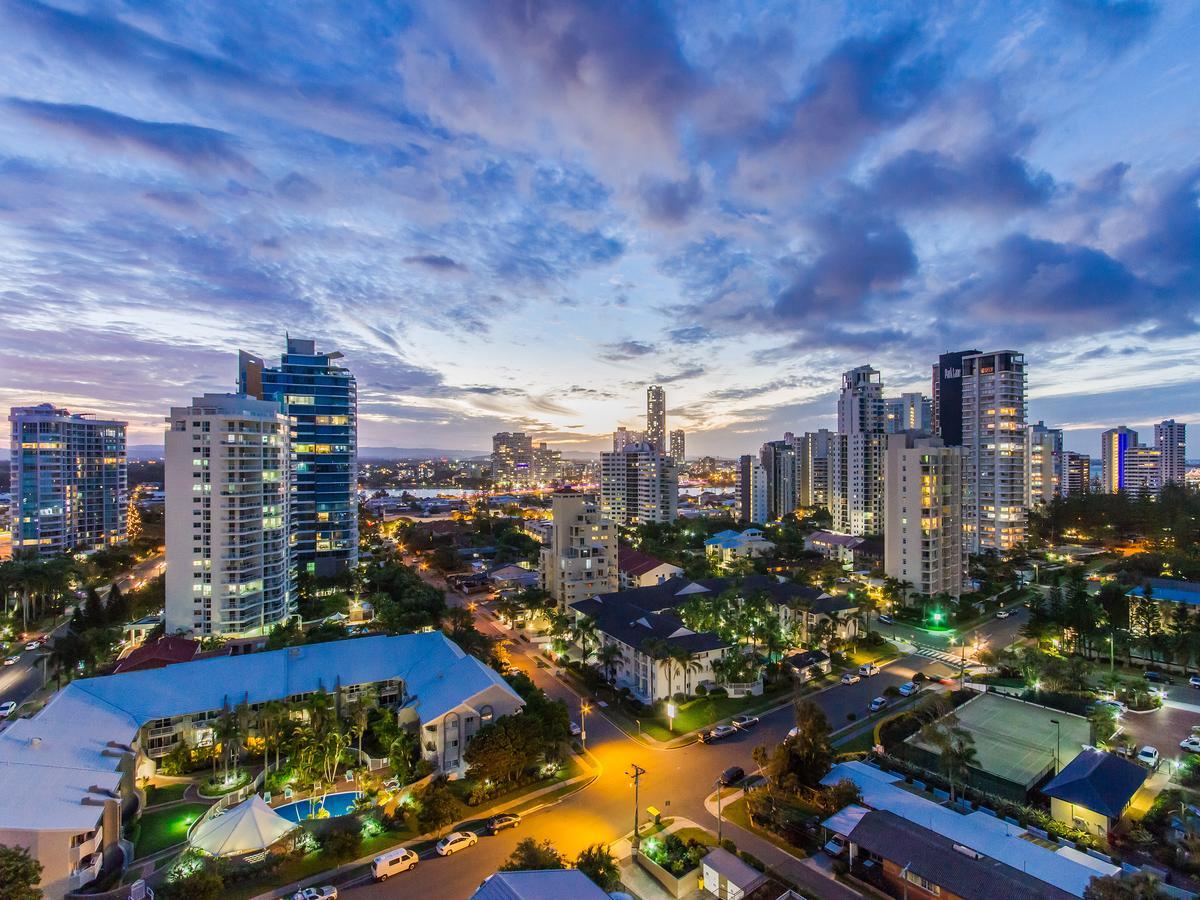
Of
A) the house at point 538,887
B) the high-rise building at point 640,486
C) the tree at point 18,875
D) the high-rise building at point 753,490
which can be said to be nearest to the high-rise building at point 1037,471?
the high-rise building at point 753,490

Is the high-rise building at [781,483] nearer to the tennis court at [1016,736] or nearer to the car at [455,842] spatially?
the tennis court at [1016,736]

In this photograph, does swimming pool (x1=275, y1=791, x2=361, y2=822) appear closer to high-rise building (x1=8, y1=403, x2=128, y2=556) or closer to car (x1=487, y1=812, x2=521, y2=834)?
car (x1=487, y1=812, x2=521, y2=834)

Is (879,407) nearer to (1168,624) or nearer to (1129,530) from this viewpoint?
(1129,530)

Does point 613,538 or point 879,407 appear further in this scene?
point 879,407

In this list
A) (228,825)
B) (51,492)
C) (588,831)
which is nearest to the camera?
(228,825)

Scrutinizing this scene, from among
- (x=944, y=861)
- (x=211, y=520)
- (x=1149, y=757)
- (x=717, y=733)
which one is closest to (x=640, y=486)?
(x=211, y=520)

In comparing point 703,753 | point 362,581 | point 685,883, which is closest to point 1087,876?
point 685,883
